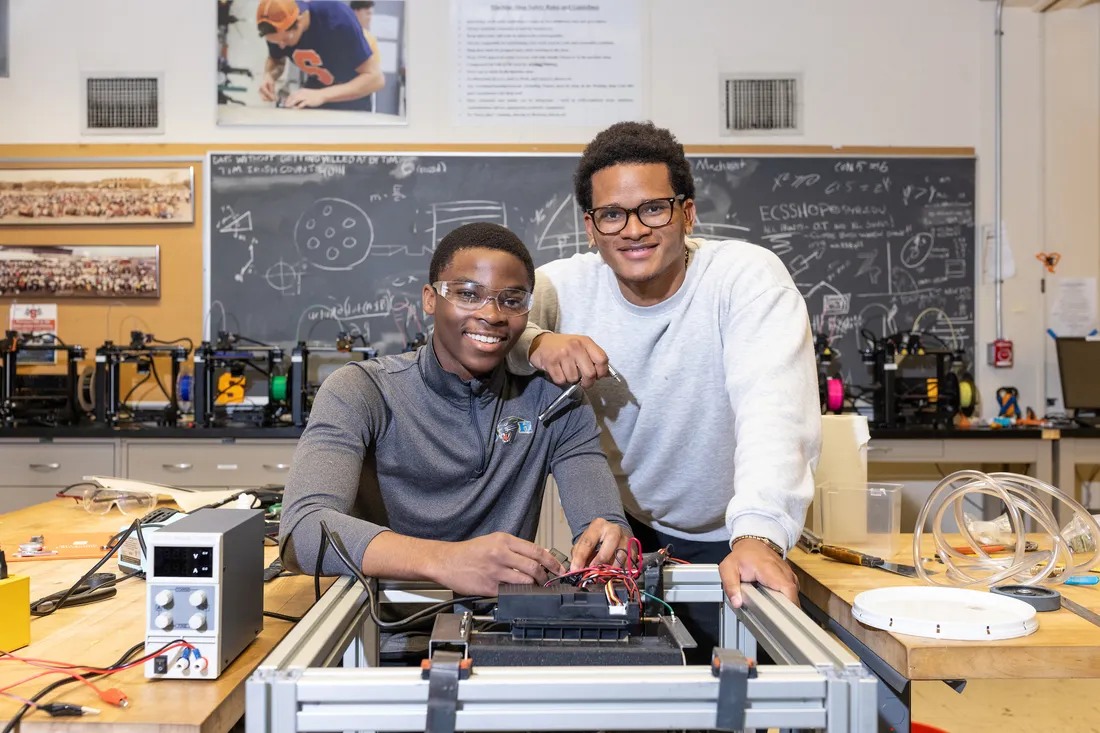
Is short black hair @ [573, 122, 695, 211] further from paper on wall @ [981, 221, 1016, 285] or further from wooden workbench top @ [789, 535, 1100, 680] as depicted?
paper on wall @ [981, 221, 1016, 285]

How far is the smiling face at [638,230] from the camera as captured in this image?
1.56m

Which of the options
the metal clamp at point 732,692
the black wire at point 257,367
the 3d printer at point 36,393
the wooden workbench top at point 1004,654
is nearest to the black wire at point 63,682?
the metal clamp at point 732,692

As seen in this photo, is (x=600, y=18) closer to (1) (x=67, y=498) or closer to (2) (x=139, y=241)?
(2) (x=139, y=241)

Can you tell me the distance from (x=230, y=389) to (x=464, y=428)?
2590 millimetres

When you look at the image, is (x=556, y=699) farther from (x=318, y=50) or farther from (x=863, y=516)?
(x=318, y=50)

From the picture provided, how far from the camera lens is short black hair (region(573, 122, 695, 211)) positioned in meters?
1.59

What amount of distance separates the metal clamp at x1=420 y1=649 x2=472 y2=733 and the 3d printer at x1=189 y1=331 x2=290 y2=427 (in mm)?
3054

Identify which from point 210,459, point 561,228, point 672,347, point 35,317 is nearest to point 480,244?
point 672,347

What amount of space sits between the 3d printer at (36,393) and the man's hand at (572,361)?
3018 millimetres

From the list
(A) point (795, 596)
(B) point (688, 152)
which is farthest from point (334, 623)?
(B) point (688, 152)

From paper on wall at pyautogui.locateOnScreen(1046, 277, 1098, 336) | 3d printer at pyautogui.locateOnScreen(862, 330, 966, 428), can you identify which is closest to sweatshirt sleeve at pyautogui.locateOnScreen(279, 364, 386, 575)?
3d printer at pyautogui.locateOnScreen(862, 330, 966, 428)

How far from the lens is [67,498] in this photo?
7.64 ft

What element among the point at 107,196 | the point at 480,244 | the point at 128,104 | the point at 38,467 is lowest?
the point at 38,467

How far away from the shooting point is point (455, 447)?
151 centimetres
